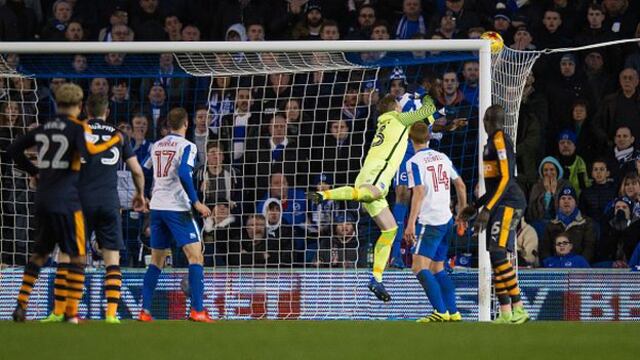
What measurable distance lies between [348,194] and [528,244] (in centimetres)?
337

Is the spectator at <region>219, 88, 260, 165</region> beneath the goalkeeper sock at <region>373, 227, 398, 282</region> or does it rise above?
above

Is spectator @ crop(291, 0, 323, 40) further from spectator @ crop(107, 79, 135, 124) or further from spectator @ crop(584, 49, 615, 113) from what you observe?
spectator @ crop(584, 49, 615, 113)

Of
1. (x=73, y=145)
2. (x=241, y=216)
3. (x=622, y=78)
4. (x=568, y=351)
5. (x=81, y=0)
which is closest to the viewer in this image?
(x=568, y=351)

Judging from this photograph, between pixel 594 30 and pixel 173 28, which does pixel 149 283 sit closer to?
pixel 173 28

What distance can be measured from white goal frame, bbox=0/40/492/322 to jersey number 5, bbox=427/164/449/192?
1.76ft

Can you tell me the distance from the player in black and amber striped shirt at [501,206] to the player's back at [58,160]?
3652 millimetres

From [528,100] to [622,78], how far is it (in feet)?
3.96

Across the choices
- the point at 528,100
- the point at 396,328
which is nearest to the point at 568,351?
the point at 396,328

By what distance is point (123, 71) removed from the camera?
18328mm

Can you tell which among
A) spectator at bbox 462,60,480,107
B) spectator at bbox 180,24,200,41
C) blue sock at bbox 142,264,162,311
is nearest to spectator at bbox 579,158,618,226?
spectator at bbox 462,60,480,107

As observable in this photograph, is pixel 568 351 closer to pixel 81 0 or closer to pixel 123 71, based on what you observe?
pixel 123 71

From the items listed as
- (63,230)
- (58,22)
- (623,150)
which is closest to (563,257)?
(623,150)

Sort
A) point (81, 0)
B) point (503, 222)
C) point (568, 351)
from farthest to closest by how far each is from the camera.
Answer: point (81, 0)
point (503, 222)
point (568, 351)

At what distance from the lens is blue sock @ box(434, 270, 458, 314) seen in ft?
49.4
